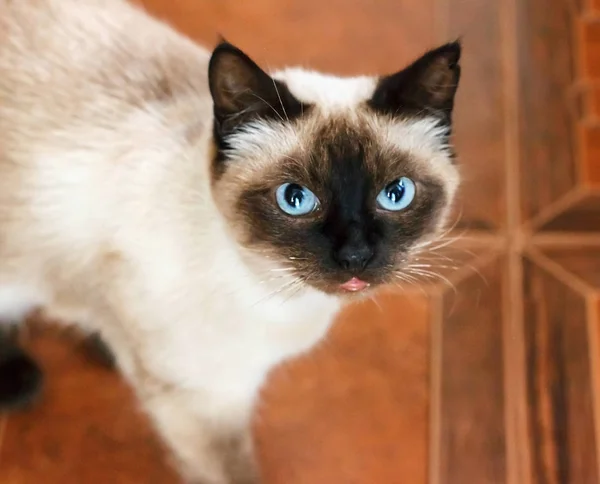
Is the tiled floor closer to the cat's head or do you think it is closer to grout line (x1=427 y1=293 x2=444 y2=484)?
grout line (x1=427 y1=293 x2=444 y2=484)

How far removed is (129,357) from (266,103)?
1.51 feet

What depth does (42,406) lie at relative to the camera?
4.11ft

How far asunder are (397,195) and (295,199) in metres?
0.12

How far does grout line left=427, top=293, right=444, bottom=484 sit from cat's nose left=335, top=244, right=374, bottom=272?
0.55 meters

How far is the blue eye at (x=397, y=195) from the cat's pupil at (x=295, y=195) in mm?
91

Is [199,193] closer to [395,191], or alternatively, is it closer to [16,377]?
[395,191]

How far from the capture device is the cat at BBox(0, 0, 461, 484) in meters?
0.81

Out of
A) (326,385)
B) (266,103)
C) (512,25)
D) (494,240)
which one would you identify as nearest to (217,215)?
(266,103)

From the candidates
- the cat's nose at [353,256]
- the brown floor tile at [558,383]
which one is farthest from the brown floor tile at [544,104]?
the cat's nose at [353,256]

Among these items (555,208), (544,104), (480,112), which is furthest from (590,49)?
(555,208)

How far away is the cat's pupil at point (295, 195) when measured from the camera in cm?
81

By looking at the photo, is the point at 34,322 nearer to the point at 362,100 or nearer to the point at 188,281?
the point at 188,281

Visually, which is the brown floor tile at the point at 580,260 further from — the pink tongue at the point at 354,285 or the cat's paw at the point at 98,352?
the cat's paw at the point at 98,352

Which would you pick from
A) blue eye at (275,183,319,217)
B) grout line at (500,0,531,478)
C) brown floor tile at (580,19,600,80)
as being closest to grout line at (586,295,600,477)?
grout line at (500,0,531,478)
